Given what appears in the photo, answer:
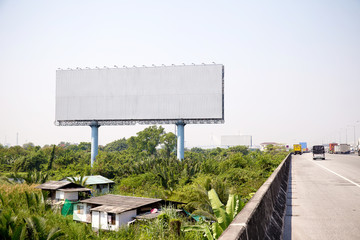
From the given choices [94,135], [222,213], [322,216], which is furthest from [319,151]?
[322,216]

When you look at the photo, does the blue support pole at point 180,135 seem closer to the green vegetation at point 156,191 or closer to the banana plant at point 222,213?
the green vegetation at point 156,191

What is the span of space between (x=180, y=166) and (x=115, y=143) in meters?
126

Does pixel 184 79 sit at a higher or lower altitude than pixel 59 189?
higher

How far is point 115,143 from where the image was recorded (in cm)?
16225

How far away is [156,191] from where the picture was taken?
1410 inches

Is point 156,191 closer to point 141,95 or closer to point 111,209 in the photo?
point 111,209

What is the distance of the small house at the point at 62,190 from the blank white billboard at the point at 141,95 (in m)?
28.1

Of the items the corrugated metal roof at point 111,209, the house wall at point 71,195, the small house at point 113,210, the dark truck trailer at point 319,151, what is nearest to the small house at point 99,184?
the house wall at point 71,195

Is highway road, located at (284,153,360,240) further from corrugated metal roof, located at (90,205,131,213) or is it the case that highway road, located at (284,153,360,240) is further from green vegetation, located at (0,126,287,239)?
corrugated metal roof, located at (90,205,131,213)

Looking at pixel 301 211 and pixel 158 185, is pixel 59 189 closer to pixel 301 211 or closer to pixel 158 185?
pixel 158 185

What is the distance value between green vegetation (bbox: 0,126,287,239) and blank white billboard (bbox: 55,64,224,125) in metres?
9.86

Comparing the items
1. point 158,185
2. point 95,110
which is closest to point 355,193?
point 158,185

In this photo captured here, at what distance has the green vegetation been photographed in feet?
47.3

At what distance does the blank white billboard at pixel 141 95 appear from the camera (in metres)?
55.2
